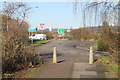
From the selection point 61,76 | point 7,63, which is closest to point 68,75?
point 61,76

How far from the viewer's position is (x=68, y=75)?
5.17 meters

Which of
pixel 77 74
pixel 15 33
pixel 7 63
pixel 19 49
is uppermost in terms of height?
pixel 15 33

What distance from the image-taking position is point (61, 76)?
5.05 m

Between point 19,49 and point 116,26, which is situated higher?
point 116,26

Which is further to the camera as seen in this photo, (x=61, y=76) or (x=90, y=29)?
(x=61, y=76)

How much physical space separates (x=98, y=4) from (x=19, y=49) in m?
3.49

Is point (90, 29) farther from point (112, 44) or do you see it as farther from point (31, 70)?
point (31, 70)

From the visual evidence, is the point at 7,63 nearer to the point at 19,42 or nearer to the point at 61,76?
the point at 19,42

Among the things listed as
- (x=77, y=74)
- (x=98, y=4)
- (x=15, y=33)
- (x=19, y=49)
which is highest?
(x=98, y=4)

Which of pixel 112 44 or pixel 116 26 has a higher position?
pixel 116 26

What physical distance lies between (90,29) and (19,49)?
3061 mm

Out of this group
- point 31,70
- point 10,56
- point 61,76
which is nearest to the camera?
point 61,76

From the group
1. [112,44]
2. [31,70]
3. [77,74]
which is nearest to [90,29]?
[112,44]

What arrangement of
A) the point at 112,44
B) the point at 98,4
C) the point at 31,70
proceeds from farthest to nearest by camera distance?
the point at 31,70, the point at 112,44, the point at 98,4
